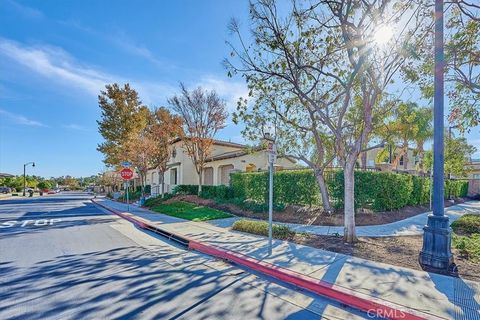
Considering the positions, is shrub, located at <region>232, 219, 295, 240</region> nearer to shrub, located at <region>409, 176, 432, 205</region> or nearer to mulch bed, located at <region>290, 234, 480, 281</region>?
mulch bed, located at <region>290, 234, 480, 281</region>

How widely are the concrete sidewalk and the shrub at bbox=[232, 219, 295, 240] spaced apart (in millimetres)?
1010

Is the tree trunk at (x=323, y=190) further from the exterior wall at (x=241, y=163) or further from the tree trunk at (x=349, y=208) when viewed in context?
the exterior wall at (x=241, y=163)

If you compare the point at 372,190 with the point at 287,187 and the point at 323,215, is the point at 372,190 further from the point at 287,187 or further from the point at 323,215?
the point at 287,187

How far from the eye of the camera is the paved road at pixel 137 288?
4.48m

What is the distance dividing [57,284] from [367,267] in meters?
6.30

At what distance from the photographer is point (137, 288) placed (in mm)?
5445

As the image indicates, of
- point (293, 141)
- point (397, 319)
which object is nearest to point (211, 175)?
point (293, 141)

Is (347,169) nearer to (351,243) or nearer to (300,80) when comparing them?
(351,243)

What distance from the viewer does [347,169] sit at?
889 cm

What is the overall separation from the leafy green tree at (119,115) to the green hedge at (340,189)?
718 inches

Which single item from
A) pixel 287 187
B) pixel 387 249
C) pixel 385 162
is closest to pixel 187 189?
pixel 287 187

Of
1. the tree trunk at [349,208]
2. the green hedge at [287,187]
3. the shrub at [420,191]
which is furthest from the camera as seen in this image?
the shrub at [420,191]

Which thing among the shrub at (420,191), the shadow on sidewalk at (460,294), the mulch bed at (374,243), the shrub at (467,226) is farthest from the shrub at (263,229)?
the shrub at (420,191)

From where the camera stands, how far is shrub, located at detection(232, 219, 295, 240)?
9.88 meters
